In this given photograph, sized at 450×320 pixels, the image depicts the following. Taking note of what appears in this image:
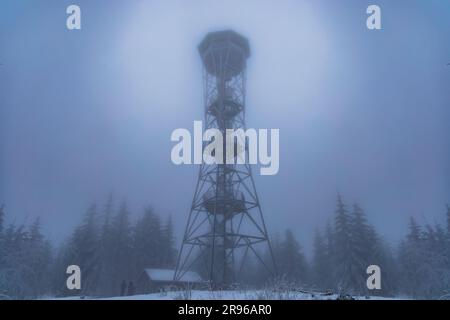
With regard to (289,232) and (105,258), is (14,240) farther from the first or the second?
(289,232)

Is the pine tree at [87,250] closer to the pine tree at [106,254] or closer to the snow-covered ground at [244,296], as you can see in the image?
the pine tree at [106,254]

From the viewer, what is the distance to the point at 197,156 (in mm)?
8953

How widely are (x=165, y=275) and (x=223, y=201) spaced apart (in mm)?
3505

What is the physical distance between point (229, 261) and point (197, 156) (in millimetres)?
6440

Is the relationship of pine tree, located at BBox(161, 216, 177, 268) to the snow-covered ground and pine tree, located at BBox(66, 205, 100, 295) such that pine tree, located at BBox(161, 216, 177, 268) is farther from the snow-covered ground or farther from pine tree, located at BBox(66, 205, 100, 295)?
the snow-covered ground

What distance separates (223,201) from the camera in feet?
45.5

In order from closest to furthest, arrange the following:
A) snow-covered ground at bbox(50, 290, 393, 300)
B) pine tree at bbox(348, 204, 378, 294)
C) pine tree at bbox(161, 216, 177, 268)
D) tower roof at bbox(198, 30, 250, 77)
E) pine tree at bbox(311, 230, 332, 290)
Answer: snow-covered ground at bbox(50, 290, 393, 300) → pine tree at bbox(161, 216, 177, 268) → pine tree at bbox(348, 204, 378, 294) → pine tree at bbox(311, 230, 332, 290) → tower roof at bbox(198, 30, 250, 77)

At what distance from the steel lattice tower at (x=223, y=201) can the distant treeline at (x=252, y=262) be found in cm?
67

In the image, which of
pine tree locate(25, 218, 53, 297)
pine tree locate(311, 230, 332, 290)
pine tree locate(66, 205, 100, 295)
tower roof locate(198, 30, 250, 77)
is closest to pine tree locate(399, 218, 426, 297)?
pine tree locate(311, 230, 332, 290)

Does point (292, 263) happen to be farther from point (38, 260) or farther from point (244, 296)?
point (38, 260)

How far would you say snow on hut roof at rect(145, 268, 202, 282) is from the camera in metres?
12.5

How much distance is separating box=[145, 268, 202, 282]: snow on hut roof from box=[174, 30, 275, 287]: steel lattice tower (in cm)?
24
